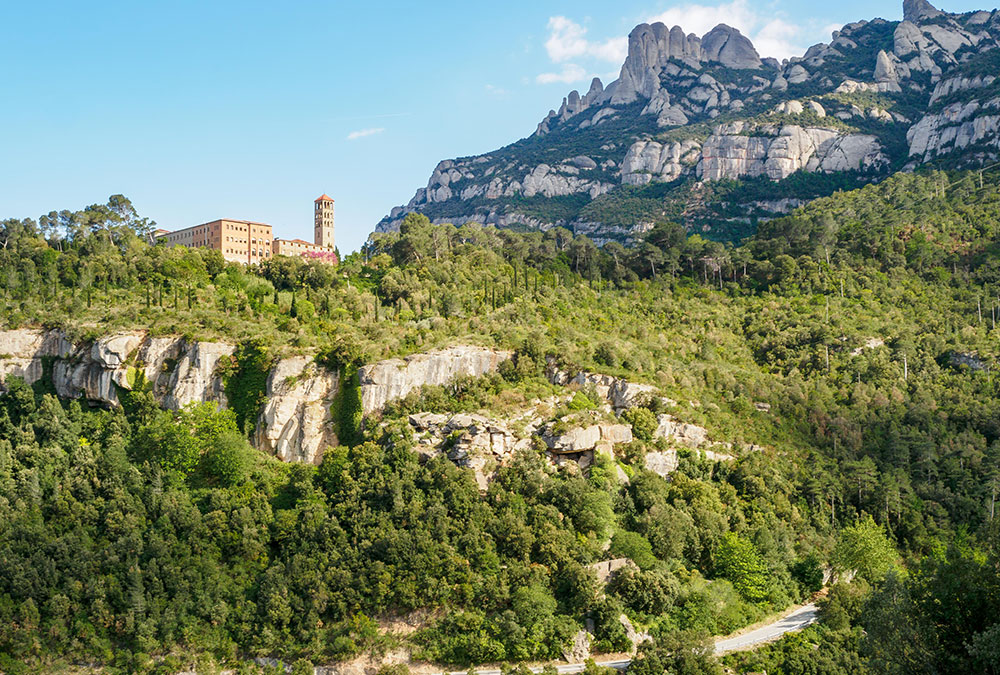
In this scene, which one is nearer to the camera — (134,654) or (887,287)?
(134,654)

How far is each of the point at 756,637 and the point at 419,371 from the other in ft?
97.9

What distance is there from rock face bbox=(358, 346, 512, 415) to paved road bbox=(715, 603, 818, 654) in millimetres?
26945

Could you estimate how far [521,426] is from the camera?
62219mm

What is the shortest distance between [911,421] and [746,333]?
61.7 ft

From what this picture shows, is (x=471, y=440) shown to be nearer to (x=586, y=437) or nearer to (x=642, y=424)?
(x=586, y=437)

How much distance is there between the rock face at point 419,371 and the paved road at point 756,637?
2153 centimetres

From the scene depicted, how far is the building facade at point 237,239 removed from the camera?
97.6m

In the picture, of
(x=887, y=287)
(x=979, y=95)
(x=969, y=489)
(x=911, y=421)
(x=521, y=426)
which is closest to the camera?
(x=521, y=426)

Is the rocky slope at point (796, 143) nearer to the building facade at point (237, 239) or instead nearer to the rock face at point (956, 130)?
the rock face at point (956, 130)

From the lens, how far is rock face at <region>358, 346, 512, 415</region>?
6297 cm

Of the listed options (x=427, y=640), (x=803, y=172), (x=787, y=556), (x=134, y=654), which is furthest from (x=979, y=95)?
(x=134, y=654)

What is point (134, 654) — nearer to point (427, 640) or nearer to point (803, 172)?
point (427, 640)

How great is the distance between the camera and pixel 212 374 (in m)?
65.4

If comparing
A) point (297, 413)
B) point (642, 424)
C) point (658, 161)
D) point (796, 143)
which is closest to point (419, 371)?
point (297, 413)
